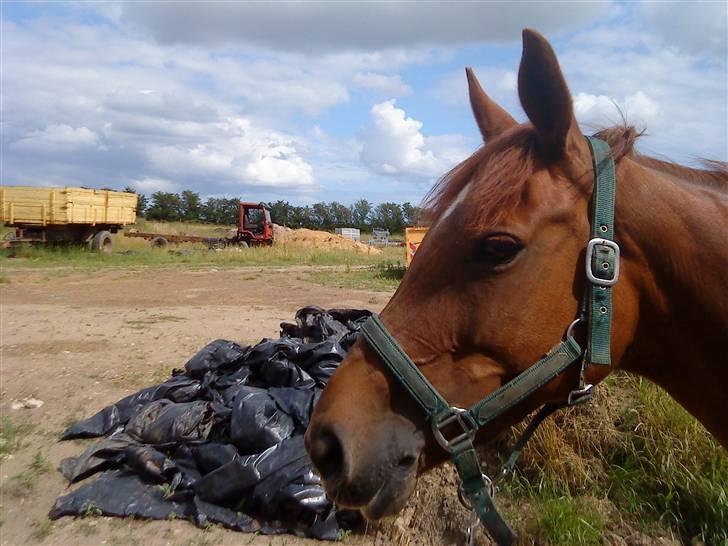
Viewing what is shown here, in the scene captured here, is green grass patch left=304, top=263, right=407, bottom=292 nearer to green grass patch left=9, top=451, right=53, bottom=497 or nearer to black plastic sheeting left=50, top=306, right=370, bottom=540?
black plastic sheeting left=50, top=306, right=370, bottom=540

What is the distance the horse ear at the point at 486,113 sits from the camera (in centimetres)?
200

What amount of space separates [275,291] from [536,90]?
10.9 metres

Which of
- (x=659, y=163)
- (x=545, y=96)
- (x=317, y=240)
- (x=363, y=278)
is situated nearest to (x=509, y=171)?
(x=545, y=96)

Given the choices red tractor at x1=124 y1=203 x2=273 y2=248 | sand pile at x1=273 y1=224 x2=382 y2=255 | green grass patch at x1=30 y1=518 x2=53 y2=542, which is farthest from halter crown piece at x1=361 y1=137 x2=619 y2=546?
sand pile at x1=273 y1=224 x2=382 y2=255

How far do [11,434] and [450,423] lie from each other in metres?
4.23

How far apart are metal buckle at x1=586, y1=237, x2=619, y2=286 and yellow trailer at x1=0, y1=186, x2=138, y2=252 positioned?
21.2m

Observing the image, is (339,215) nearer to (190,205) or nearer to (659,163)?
(190,205)

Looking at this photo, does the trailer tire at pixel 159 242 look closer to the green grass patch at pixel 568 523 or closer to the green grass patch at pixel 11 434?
the green grass patch at pixel 11 434

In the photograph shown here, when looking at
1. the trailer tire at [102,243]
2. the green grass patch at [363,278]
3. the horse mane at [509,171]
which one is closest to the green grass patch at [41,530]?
the horse mane at [509,171]

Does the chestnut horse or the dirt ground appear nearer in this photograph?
the chestnut horse

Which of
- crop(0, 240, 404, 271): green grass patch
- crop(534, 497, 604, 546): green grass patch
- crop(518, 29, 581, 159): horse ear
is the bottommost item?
crop(0, 240, 404, 271): green grass patch

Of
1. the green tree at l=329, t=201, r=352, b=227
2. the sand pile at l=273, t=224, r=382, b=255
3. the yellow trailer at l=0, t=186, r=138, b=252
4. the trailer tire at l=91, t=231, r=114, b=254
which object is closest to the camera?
the yellow trailer at l=0, t=186, r=138, b=252

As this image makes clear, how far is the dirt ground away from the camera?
3252mm

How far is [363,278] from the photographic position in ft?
47.8
